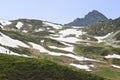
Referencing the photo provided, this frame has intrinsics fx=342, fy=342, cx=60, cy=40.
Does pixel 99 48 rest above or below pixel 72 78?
above

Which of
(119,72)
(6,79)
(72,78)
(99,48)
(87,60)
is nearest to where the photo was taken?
(6,79)

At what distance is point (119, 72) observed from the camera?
12975 cm

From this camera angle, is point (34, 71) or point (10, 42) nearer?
point (34, 71)

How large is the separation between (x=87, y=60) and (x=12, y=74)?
95.7 m

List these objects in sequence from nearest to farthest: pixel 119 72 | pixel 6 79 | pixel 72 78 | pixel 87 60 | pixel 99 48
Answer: pixel 6 79
pixel 72 78
pixel 119 72
pixel 87 60
pixel 99 48

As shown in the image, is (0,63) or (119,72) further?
(119,72)

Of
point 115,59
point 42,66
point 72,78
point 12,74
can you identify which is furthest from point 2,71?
point 115,59

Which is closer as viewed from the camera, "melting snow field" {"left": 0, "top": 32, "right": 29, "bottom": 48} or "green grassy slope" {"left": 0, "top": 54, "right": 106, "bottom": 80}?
"green grassy slope" {"left": 0, "top": 54, "right": 106, "bottom": 80}

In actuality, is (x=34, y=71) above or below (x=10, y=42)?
below

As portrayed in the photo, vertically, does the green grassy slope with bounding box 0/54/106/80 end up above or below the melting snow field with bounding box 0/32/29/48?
below

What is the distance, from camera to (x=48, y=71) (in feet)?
206

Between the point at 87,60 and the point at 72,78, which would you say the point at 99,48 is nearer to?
the point at 87,60

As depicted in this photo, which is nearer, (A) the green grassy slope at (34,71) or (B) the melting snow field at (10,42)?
(A) the green grassy slope at (34,71)

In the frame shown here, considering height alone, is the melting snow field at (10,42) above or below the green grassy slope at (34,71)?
above
